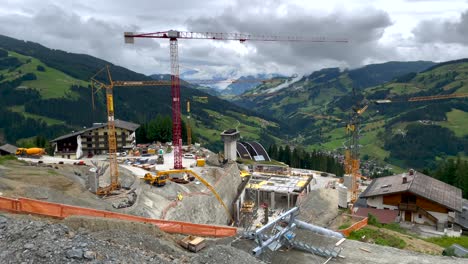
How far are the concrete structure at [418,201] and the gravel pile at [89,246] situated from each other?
116 ft

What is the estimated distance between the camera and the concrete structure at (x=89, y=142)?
3071 inches

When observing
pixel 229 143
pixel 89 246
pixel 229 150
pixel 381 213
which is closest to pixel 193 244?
pixel 89 246

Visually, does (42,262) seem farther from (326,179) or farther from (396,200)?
(326,179)

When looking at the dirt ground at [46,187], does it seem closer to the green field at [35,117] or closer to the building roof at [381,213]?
the building roof at [381,213]

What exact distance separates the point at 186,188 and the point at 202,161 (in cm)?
1468

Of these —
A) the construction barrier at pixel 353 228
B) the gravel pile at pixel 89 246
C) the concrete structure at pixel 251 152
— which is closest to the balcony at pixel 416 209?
the construction barrier at pixel 353 228

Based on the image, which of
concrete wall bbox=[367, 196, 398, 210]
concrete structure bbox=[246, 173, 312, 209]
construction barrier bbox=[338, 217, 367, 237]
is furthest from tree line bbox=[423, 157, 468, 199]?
construction barrier bbox=[338, 217, 367, 237]

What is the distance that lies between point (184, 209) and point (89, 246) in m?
30.1

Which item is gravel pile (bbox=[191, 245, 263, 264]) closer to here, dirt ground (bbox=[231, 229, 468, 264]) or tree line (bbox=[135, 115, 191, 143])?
dirt ground (bbox=[231, 229, 468, 264])

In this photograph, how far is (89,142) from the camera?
3187 inches

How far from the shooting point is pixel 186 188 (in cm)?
5191

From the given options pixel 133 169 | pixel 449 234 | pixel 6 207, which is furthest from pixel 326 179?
pixel 6 207

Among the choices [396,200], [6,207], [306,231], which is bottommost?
[396,200]

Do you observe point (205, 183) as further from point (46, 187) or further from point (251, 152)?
point (251, 152)
